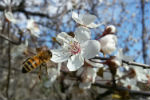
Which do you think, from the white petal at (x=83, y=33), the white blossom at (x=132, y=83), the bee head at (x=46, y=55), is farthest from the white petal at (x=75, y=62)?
the white blossom at (x=132, y=83)

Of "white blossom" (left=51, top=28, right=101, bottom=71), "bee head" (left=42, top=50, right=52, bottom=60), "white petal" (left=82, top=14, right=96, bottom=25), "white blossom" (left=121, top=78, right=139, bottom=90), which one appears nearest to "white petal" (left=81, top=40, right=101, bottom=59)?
"white blossom" (left=51, top=28, right=101, bottom=71)

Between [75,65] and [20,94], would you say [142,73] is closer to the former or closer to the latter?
[75,65]

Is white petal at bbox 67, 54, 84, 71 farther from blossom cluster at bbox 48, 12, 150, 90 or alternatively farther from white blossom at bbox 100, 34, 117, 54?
white blossom at bbox 100, 34, 117, 54

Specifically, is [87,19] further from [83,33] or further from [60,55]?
[60,55]

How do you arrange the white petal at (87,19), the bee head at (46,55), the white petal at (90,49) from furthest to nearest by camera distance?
the bee head at (46,55) → the white petal at (87,19) → the white petal at (90,49)

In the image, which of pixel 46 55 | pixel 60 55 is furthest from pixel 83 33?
pixel 46 55

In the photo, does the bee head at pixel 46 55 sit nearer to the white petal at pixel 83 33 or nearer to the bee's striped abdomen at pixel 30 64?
the bee's striped abdomen at pixel 30 64

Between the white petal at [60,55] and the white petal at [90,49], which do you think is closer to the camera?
the white petal at [90,49]

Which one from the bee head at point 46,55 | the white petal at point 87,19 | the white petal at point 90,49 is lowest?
the bee head at point 46,55
